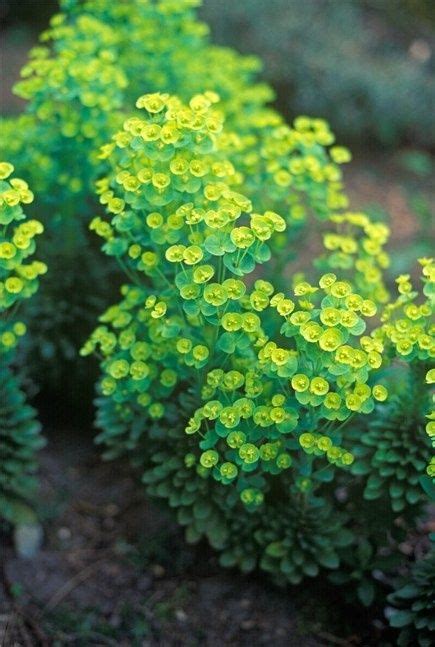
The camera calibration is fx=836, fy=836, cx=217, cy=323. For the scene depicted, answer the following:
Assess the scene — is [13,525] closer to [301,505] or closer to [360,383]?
[301,505]

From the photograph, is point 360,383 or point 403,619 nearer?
point 360,383

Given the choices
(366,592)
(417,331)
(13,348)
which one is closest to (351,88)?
(13,348)

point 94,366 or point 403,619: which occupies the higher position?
point 403,619

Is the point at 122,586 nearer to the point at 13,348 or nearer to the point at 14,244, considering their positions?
the point at 13,348

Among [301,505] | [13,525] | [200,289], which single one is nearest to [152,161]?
[200,289]

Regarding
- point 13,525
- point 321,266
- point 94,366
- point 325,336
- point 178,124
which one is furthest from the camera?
point 94,366

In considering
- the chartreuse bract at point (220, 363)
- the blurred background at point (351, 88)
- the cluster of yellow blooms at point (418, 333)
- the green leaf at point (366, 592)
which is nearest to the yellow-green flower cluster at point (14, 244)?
the chartreuse bract at point (220, 363)
